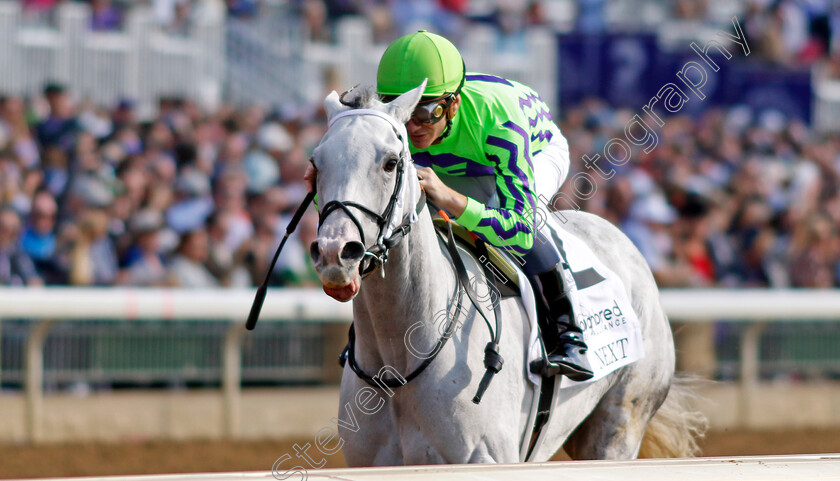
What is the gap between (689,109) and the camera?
1181 centimetres

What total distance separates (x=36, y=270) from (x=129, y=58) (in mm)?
3401

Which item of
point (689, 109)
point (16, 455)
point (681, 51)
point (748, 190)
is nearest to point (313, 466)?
point (16, 455)

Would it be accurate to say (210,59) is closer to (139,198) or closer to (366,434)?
Result: (139,198)

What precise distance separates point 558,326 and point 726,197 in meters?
6.90

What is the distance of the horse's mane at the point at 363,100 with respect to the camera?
273 centimetres

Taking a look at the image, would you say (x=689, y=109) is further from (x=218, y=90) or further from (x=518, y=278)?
(x=518, y=278)

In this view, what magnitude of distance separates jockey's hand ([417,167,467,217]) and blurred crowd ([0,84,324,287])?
13.0ft

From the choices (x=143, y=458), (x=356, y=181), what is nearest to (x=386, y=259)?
(x=356, y=181)

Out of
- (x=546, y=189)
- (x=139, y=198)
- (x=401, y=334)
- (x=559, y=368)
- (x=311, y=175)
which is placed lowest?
(x=139, y=198)

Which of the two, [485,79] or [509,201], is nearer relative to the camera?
[509,201]

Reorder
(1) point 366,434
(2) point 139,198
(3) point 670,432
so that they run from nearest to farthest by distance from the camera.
Result: 1. (1) point 366,434
2. (3) point 670,432
3. (2) point 139,198

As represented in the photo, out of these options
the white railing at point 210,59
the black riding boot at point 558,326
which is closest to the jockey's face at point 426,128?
the black riding boot at point 558,326

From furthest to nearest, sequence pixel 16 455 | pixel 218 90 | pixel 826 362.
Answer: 1. pixel 218 90
2. pixel 826 362
3. pixel 16 455

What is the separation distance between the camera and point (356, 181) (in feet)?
8.26
